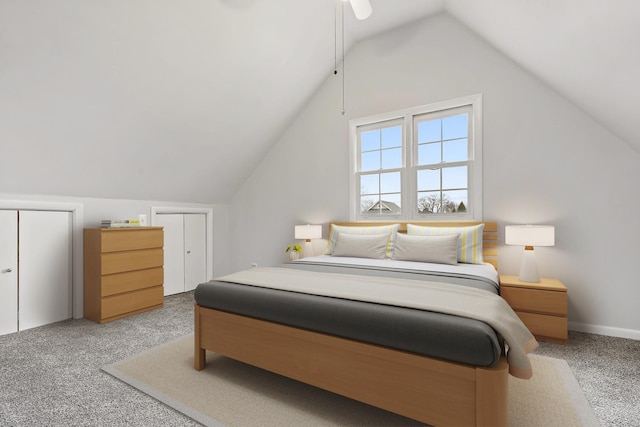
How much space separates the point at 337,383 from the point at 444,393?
513mm

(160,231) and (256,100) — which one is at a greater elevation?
(256,100)

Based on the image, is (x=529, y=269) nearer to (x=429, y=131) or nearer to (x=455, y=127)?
(x=455, y=127)

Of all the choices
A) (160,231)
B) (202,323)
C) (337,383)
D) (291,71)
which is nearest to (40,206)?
(160,231)

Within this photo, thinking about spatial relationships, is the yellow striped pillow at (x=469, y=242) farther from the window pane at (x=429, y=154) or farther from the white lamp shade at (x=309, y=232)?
the white lamp shade at (x=309, y=232)

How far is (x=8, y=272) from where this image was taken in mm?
2771

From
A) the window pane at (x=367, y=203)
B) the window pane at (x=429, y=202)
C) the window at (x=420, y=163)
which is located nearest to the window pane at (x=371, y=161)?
the window at (x=420, y=163)

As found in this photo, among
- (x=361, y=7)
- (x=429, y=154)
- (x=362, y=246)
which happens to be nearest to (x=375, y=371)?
(x=362, y=246)

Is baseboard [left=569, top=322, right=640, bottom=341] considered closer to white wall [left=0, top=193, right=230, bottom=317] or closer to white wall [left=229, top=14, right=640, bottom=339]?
white wall [left=229, top=14, right=640, bottom=339]

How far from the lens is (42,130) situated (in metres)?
2.47

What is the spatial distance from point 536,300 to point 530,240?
501 millimetres

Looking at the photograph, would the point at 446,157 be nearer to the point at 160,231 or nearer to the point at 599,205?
the point at 599,205

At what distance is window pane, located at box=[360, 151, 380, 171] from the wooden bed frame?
8.73 feet

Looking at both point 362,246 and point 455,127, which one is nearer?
point 362,246

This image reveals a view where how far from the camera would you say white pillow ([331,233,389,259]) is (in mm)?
3172
